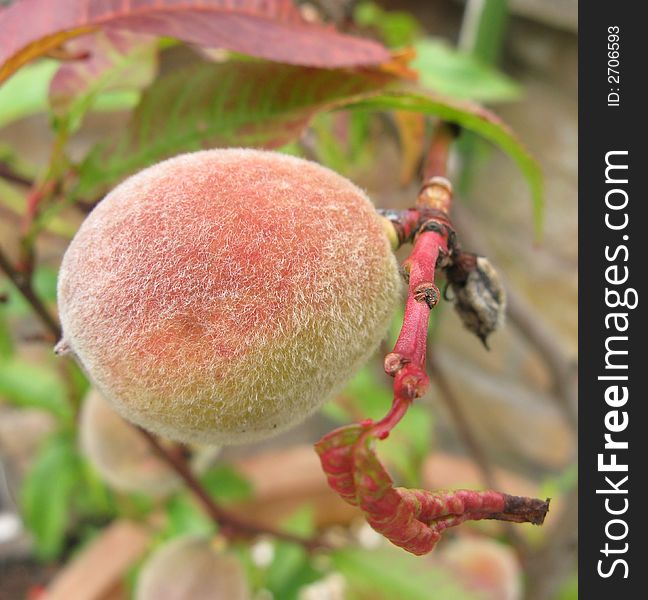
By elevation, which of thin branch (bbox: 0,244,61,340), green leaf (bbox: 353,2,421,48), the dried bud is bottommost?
thin branch (bbox: 0,244,61,340)

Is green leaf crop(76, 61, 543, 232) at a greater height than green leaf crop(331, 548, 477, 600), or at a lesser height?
greater

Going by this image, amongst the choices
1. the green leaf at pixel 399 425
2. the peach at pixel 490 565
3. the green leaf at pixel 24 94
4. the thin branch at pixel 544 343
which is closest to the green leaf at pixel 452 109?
the thin branch at pixel 544 343

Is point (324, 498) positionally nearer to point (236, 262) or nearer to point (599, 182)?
point (599, 182)

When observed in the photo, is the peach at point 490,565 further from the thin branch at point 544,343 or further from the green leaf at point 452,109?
the green leaf at point 452,109

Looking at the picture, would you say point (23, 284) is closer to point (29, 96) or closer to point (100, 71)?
point (100, 71)

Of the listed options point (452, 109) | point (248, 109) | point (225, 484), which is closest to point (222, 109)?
point (248, 109)

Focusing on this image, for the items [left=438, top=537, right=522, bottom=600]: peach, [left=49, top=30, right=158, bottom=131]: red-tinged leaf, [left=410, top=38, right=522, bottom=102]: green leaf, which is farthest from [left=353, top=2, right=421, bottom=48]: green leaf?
[left=438, top=537, right=522, bottom=600]: peach

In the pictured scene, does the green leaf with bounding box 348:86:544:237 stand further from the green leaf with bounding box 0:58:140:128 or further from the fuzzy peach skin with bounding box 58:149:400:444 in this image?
the green leaf with bounding box 0:58:140:128
